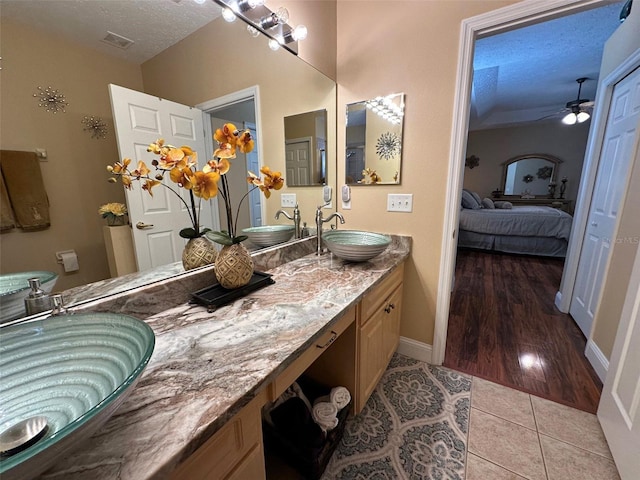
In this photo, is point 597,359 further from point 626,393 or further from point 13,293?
point 13,293

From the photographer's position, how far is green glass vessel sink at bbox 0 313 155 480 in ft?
1.67

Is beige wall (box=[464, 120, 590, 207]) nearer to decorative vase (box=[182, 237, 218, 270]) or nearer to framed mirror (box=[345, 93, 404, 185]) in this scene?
framed mirror (box=[345, 93, 404, 185])

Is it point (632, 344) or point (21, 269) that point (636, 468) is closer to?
point (632, 344)

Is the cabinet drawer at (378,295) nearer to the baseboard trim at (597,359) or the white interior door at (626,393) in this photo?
the white interior door at (626,393)

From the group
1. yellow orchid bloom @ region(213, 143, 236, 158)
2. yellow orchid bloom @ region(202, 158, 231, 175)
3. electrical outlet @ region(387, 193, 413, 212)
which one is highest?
yellow orchid bloom @ region(213, 143, 236, 158)

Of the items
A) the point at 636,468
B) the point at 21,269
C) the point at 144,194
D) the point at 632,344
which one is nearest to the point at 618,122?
the point at 632,344

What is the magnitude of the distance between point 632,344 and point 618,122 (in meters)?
1.71

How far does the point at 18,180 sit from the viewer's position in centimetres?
64

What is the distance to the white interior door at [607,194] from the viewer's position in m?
1.71

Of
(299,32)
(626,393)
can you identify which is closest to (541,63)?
(299,32)

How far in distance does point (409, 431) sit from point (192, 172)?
1.56 meters

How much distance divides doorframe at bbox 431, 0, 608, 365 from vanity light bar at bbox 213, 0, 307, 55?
0.88 meters

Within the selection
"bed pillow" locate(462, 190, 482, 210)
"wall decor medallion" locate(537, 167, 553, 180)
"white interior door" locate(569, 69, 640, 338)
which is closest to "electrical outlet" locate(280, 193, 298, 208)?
"white interior door" locate(569, 69, 640, 338)

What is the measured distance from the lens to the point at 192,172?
978 millimetres
